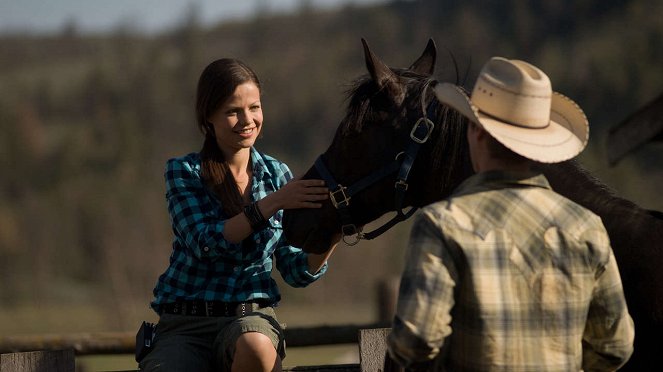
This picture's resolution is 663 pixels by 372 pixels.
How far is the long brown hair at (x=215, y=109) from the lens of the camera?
15.2 feet

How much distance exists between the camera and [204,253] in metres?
4.44

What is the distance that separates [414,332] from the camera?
120 inches

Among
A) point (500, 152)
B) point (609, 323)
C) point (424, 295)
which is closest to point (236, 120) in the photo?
point (500, 152)

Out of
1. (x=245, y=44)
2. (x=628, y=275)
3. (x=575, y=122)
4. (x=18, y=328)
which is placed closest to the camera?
(x=575, y=122)

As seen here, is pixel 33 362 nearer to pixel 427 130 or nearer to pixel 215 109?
pixel 215 109

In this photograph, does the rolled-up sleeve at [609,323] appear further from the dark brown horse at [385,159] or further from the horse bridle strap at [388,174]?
the horse bridle strap at [388,174]

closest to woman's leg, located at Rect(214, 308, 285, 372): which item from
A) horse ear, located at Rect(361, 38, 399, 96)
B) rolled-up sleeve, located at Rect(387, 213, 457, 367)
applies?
horse ear, located at Rect(361, 38, 399, 96)

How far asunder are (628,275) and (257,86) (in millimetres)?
1779

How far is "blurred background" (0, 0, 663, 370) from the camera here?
44.9 metres

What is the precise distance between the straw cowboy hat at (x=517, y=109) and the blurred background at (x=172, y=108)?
3056 cm

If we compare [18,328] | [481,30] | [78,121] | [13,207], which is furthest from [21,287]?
[481,30]

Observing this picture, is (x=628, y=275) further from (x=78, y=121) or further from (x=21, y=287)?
(x=78, y=121)

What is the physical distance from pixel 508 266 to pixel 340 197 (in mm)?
1712

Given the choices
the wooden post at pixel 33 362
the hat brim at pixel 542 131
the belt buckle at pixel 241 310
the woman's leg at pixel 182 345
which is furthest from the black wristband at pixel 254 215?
the hat brim at pixel 542 131
